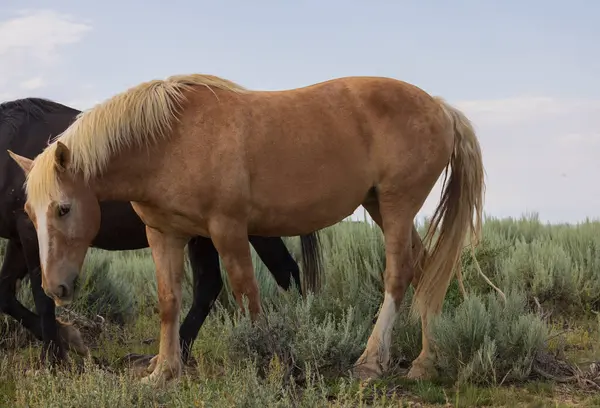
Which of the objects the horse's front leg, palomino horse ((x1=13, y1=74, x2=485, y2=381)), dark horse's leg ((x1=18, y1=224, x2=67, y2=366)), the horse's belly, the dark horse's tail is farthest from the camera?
the dark horse's tail

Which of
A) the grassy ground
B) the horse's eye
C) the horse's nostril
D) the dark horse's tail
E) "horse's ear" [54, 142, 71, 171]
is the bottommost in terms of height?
the grassy ground

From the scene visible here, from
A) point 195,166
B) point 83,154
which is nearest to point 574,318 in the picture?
point 195,166

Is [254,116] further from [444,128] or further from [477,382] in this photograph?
[477,382]

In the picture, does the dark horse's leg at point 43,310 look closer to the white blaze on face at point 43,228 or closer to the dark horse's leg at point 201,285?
the dark horse's leg at point 201,285

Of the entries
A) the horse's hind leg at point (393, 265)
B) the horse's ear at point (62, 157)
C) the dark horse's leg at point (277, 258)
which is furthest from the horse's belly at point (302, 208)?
the dark horse's leg at point (277, 258)

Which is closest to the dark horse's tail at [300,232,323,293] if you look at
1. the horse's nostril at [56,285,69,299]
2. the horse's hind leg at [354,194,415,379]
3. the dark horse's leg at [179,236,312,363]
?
the dark horse's leg at [179,236,312,363]

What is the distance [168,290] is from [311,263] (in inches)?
84.5

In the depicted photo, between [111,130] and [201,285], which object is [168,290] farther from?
[111,130]

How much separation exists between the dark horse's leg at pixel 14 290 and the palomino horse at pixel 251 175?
4.65 ft

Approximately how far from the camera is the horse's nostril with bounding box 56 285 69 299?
473cm

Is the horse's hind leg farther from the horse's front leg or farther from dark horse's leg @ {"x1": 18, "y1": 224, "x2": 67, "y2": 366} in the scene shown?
dark horse's leg @ {"x1": 18, "y1": 224, "x2": 67, "y2": 366}

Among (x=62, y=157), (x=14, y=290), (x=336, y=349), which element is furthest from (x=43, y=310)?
(x=336, y=349)

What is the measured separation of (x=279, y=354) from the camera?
5.08 m

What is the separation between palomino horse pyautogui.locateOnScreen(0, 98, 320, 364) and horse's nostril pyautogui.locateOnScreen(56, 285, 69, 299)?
130 cm
